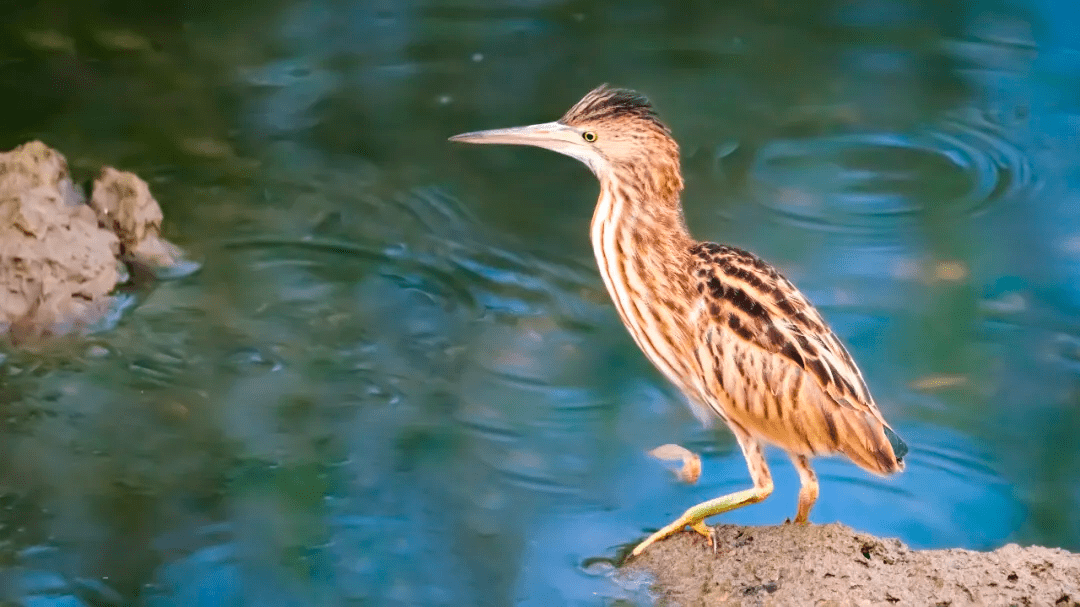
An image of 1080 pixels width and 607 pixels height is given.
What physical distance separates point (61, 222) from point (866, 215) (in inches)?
129

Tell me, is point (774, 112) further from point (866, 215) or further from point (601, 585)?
point (601, 585)

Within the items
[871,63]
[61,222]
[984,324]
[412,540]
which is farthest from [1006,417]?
[61,222]

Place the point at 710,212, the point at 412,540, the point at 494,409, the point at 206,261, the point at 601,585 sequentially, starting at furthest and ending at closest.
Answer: the point at 710,212, the point at 206,261, the point at 494,409, the point at 412,540, the point at 601,585

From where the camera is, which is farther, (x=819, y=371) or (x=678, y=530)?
(x=678, y=530)

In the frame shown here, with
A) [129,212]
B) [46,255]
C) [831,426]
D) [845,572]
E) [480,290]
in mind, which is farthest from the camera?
[480,290]

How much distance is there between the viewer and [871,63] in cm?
754

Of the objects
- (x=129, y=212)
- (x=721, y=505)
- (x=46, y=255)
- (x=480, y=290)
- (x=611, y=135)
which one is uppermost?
(x=611, y=135)

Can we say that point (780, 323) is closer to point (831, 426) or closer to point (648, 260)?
point (831, 426)

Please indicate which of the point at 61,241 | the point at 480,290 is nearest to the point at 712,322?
the point at 480,290

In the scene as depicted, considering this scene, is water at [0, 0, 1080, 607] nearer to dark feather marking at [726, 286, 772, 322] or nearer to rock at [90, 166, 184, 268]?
rock at [90, 166, 184, 268]

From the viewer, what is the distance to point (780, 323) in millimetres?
3959

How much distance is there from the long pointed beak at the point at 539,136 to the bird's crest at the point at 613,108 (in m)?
0.05

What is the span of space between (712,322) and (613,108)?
684 mm

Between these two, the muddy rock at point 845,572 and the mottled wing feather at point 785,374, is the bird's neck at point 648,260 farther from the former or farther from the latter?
the muddy rock at point 845,572
